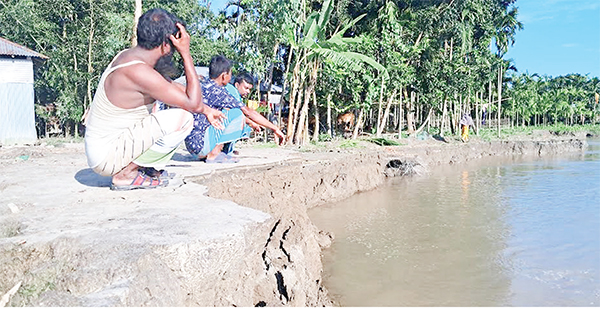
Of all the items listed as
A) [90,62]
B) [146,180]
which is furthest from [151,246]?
[90,62]

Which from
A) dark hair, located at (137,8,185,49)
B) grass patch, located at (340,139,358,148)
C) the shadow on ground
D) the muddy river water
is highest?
dark hair, located at (137,8,185,49)

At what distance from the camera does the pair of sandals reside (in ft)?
12.7

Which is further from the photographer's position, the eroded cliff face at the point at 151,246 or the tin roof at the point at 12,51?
the tin roof at the point at 12,51

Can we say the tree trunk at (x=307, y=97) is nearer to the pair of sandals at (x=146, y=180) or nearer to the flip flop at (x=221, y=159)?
the flip flop at (x=221, y=159)

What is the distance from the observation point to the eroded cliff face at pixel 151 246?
6.89ft

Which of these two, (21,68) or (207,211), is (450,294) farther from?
(21,68)

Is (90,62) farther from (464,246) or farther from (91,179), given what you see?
(464,246)

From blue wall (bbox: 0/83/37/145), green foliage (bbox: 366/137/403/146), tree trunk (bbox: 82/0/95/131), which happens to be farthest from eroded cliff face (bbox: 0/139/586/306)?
tree trunk (bbox: 82/0/95/131)

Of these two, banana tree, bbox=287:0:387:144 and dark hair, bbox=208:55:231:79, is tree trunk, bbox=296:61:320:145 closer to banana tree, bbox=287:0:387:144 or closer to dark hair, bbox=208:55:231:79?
banana tree, bbox=287:0:387:144

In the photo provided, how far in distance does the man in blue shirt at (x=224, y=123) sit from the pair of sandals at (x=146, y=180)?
5.16 ft

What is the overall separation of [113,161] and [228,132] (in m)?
2.42

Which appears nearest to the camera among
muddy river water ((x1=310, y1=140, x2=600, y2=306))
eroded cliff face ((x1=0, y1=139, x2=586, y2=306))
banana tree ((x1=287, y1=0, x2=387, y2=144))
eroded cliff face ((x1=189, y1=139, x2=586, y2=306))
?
eroded cliff face ((x1=0, y1=139, x2=586, y2=306))

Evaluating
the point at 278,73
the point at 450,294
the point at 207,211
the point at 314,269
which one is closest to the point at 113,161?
the point at 207,211

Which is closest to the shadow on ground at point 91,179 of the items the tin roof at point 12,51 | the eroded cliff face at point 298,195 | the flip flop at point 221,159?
the eroded cliff face at point 298,195
